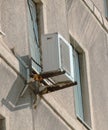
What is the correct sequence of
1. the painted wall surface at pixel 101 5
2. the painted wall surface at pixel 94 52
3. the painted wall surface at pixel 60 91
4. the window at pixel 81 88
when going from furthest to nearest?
the painted wall surface at pixel 101 5, the painted wall surface at pixel 94 52, the window at pixel 81 88, the painted wall surface at pixel 60 91

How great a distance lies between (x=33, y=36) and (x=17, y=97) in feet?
5.42

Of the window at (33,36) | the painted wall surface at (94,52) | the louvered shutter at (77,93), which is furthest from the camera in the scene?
the painted wall surface at (94,52)

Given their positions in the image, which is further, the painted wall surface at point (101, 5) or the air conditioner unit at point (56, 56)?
the painted wall surface at point (101, 5)

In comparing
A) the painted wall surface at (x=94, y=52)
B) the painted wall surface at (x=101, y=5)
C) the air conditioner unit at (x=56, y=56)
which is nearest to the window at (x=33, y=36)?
the air conditioner unit at (x=56, y=56)

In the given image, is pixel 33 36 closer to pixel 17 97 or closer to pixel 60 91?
pixel 60 91

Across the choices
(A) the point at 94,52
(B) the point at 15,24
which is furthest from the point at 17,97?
(A) the point at 94,52

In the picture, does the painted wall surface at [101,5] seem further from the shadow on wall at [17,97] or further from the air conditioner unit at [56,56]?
the shadow on wall at [17,97]

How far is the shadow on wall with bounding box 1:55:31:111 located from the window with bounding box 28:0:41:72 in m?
0.46

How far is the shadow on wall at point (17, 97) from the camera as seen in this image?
52.7 feet

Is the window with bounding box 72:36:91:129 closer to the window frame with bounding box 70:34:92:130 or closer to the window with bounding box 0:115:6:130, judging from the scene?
the window frame with bounding box 70:34:92:130

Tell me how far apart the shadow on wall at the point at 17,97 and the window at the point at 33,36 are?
1.52ft

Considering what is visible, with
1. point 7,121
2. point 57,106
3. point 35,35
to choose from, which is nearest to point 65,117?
point 57,106

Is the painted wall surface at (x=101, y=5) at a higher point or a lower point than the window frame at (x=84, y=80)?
higher

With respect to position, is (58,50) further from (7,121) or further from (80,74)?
(80,74)
